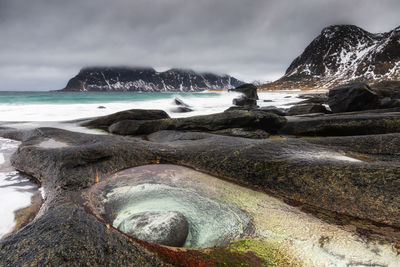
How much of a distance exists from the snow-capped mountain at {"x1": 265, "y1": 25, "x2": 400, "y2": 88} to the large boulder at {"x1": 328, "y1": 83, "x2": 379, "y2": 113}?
322 feet

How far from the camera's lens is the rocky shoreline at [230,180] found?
1.88 meters

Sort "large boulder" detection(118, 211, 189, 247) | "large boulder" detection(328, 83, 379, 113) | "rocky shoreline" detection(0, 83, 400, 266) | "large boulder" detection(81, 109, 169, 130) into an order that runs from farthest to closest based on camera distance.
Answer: "large boulder" detection(328, 83, 379, 113), "large boulder" detection(81, 109, 169, 130), "large boulder" detection(118, 211, 189, 247), "rocky shoreline" detection(0, 83, 400, 266)

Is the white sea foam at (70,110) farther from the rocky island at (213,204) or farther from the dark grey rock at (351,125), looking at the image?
the rocky island at (213,204)

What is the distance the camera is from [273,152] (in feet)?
15.1

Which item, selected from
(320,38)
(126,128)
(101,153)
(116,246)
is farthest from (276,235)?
(320,38)

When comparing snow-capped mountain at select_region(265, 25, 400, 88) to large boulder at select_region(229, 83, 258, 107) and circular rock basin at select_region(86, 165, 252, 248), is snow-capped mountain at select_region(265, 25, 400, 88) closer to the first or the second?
large boulder at select_region(229, 83, 258, 107)

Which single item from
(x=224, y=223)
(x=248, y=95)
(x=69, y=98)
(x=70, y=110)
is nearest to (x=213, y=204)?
(x=224, y=223)

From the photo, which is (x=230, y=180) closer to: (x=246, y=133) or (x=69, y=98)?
(x=246, y=133)

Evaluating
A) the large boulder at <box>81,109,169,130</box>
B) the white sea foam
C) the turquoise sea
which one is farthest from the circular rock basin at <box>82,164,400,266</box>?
the turquoise sea

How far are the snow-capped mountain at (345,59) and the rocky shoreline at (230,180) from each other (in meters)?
111

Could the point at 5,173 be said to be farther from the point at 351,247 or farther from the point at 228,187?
the point at 351,247

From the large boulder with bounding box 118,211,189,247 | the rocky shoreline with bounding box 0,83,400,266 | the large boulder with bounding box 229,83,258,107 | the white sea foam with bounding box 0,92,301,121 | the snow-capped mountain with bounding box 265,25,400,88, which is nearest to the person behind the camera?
the rocky shoreline with bounding box 0,83,400,266

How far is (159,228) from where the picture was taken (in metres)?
2.64

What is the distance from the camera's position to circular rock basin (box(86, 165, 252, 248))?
106 inches
